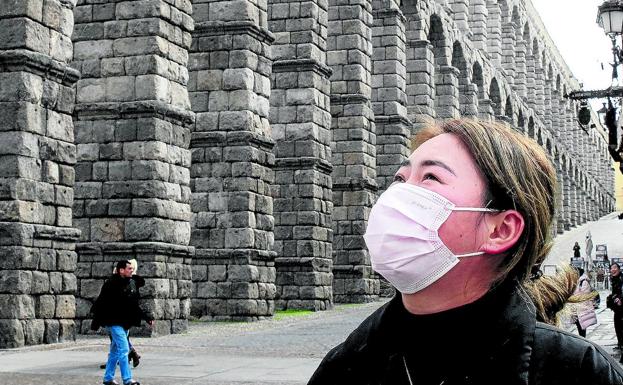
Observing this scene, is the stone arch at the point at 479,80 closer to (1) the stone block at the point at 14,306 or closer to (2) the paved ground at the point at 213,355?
(2) the paved ground at the point at 213,355

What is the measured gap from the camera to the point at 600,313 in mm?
23203

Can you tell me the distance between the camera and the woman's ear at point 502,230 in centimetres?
196

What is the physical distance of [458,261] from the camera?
194 centimetres

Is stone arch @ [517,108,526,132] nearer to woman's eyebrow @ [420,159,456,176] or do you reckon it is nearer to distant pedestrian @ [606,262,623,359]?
distant pedestrian @ [606,262,623,359]

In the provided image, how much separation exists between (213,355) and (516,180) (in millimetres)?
10658

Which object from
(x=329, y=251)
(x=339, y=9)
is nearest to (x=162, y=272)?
(x=329, y=251)

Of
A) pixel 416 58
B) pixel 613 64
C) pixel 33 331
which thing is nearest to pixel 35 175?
pixel 33 331

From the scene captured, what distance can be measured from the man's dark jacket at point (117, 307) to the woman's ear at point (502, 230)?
27.3 feet

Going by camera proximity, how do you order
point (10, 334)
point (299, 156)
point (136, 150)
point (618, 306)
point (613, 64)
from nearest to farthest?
point (10, 334) → point (618, 306) → point (136, 150) → point (613, 64) → point (299, 156)

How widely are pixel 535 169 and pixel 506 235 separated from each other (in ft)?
0.49

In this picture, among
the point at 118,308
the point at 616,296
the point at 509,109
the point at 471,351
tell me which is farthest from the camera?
the point at 509,109

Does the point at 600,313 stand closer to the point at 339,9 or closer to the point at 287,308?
the point at 287,308

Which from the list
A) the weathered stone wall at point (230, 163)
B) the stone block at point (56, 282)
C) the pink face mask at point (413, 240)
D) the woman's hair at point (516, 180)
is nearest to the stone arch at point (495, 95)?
Answer: the weathered stone wall at point (230, 163)

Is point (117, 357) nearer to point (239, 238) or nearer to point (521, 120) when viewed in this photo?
point (239, 238)
